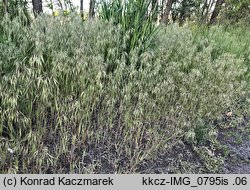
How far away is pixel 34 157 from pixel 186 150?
164 cm

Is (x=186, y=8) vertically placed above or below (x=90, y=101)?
above

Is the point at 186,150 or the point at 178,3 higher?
the point at 178,3

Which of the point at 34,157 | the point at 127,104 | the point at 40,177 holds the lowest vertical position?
the point at 40,177

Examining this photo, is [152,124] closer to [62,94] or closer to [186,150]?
[186,150]

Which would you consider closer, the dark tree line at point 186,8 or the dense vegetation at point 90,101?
the dense vegetation at point 90,101

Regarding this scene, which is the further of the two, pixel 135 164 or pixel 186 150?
pixel 186 150

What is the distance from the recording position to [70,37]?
2486mm

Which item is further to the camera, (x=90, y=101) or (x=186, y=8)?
(x=186, y=8)

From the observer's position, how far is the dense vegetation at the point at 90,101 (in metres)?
1.98

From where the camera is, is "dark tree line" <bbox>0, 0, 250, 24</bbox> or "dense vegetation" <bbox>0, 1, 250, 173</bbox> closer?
"dense vegetation" <bbox>0, 1, 250, 173</bbox>

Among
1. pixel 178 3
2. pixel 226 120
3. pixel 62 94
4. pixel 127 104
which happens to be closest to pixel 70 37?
pixel 62 94

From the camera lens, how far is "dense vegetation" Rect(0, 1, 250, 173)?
1982 millimetres

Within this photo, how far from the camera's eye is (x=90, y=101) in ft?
7.45

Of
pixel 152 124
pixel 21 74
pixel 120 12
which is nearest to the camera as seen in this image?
pixel 21 74
